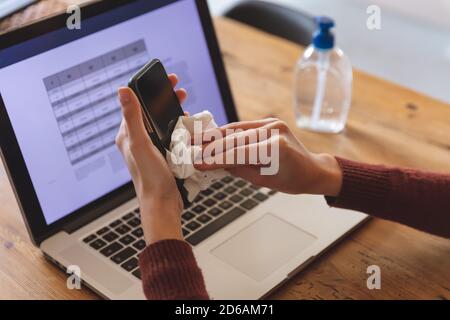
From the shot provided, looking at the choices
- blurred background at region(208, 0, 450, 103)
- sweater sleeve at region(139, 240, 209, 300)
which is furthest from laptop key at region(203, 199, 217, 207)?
blurred background at region(208, 0, 450, 103)

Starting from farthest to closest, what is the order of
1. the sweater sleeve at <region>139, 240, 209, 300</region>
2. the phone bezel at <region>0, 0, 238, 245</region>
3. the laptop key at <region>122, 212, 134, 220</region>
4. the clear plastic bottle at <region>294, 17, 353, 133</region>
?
the clear plastic bottle at <region>294, 17, 353, 133</region> < the laptop key at <region>122, 212, 134, 220</region> < the phone bezel at <region>0, 0, 238, 245</region> < the sweater sleeve at <region>139, 240, 209, 300</region>

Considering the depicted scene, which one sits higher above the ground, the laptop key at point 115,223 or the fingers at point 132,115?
the fingers at point 132,115

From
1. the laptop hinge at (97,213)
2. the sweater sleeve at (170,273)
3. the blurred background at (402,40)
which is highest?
the sweater sleeve at (170,273)

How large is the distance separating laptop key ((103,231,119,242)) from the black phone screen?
0.18 m

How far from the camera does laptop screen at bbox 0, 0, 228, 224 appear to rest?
30.3 inches

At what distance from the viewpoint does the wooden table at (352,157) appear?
0.76 meters

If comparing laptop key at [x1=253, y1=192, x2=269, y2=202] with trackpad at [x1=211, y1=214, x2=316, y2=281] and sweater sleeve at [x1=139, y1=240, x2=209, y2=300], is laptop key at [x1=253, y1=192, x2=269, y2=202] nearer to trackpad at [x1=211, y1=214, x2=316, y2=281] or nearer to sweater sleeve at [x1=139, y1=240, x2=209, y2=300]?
trackpad at [x1=211, y1=214, x2=316, y2=281]

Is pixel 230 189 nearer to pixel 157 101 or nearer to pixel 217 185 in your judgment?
pixel 217 185

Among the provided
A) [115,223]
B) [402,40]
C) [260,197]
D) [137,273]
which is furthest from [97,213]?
[402,40]

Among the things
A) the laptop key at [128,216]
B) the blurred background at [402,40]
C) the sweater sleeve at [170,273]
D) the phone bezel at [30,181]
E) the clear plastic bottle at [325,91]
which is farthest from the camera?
the blurred background at [402,40]

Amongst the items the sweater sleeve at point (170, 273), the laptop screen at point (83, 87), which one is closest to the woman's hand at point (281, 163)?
the sweater sleeve at point (170, 273)

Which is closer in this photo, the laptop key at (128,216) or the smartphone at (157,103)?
the smartphone at (157,103)

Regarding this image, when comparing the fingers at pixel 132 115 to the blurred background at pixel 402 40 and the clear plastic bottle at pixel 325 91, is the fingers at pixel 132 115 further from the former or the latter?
the blurred background at pixel 402 40
